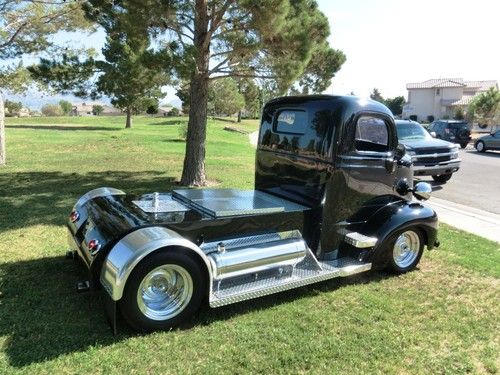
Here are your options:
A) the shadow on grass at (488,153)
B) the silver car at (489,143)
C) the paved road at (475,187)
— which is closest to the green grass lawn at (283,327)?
the paved road at (475,187)

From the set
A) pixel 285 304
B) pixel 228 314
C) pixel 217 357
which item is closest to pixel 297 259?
pixel 285 304

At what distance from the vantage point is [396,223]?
5.10m

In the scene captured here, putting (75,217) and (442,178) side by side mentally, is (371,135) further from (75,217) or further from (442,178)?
(442,178)

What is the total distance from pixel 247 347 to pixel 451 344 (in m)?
1.75

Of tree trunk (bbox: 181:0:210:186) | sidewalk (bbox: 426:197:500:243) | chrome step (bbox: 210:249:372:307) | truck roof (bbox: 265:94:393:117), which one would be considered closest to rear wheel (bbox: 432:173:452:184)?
sidewalk (bbox: 426:197:500:243)

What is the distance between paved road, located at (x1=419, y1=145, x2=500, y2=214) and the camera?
10.7 m

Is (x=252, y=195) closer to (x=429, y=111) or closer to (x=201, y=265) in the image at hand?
(x=201, y=265)

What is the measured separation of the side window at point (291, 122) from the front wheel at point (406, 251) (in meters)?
1.68

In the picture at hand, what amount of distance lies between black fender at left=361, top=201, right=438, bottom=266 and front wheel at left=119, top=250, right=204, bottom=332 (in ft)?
6.99

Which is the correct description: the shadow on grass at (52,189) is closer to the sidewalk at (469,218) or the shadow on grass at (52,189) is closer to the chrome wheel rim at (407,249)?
the chrome wheel rim at (407,249)

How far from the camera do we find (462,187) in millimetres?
12812

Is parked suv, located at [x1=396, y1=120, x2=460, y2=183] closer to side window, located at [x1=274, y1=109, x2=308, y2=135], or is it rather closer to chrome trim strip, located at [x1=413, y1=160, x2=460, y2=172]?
chrome trim strip, located at [x1=413, y1=160, x2=460, y2=172]

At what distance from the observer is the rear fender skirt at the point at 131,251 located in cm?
352

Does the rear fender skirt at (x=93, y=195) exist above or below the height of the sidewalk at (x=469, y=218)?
above
